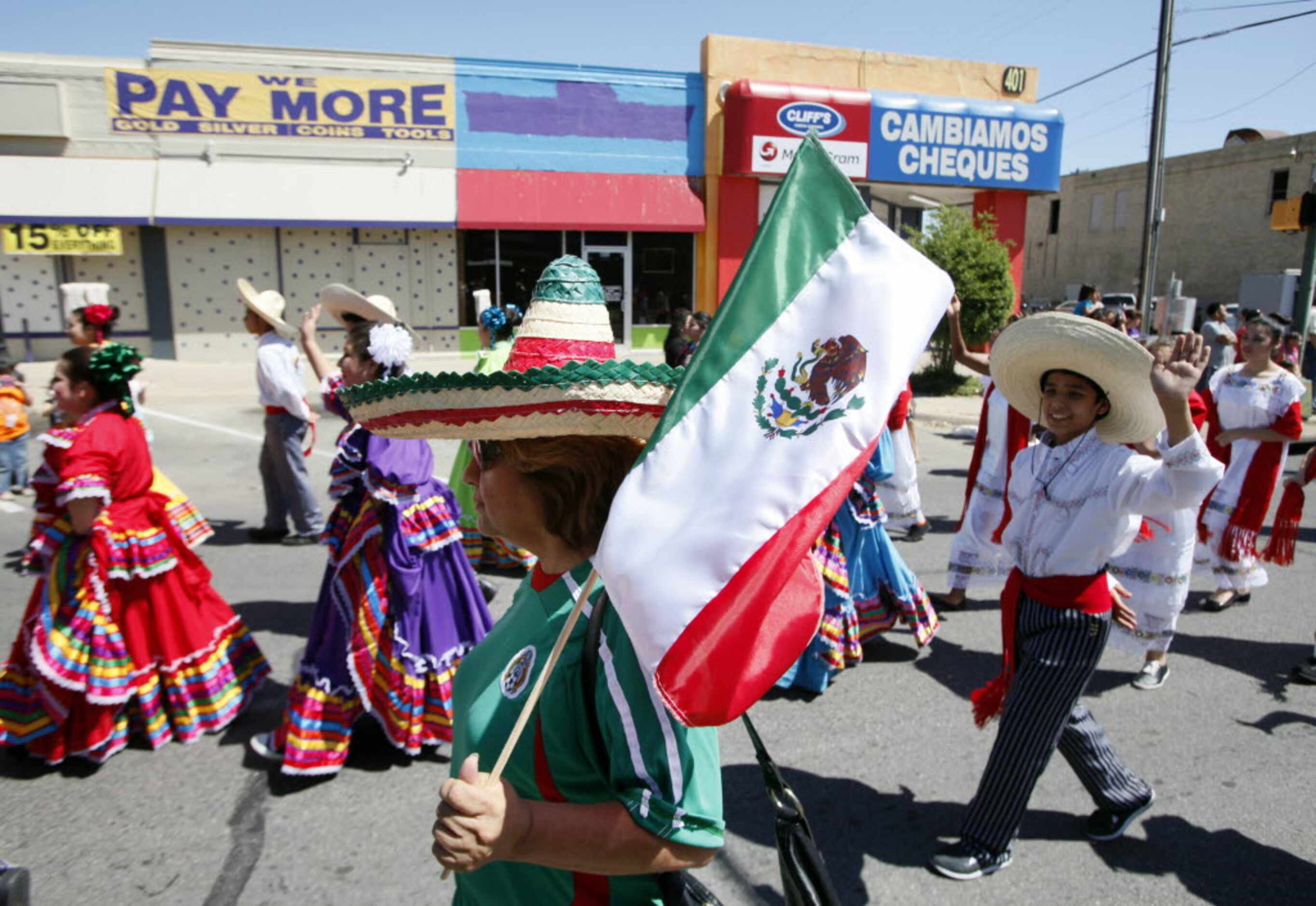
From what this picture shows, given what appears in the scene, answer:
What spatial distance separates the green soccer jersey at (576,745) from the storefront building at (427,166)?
17.7m

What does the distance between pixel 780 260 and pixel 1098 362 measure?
6.63 feet

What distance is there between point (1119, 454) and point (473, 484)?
231 centimetres

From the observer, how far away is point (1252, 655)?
213 inches

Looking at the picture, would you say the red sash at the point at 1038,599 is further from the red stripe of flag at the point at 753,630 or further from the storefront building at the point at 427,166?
the storefront building at the point at 427,166

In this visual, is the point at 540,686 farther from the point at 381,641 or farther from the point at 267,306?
the point at 267,306

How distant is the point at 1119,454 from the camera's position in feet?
10.3

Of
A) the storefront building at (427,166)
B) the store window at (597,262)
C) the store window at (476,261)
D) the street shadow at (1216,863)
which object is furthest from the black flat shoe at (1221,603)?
the store window at (476,261)

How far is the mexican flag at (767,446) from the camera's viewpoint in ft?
4.20

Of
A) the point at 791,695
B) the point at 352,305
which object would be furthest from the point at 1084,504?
the point at 352,305

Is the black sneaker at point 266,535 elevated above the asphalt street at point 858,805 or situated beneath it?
elevated above

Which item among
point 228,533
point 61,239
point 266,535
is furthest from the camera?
point 61,239

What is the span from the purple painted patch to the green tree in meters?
5.79

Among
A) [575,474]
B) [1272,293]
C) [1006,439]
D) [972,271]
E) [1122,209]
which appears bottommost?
[1006,439]

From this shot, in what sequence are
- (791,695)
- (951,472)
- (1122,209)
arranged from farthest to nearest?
(1122,209) → (951,472) → (791,695)
